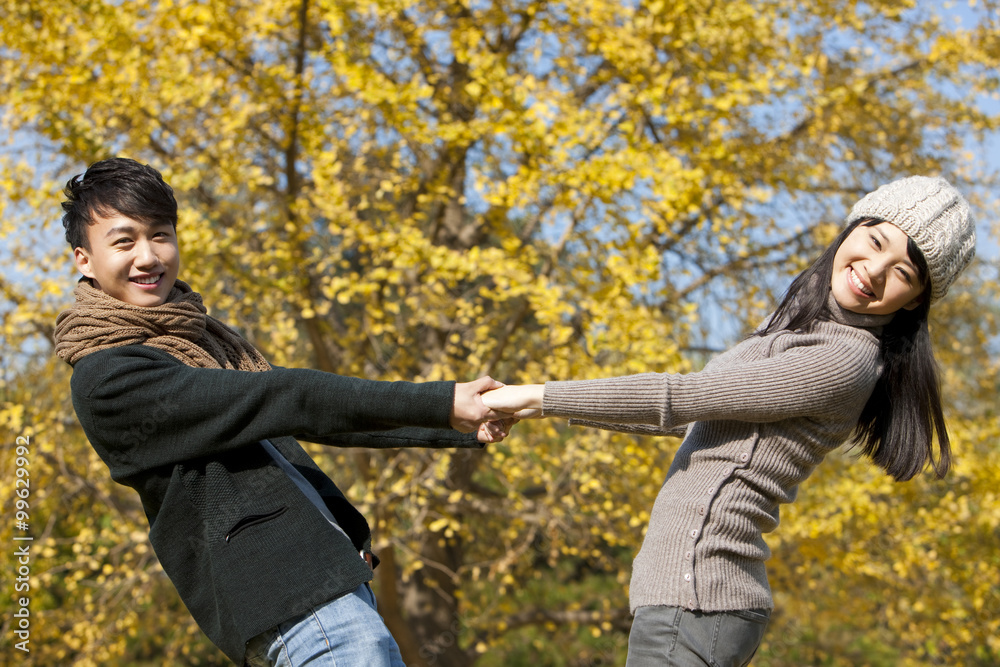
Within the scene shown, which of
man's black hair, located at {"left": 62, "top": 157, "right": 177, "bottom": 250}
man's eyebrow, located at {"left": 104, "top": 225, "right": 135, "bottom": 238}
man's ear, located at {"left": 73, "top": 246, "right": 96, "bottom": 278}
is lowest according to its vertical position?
man's ear, located at {"left": 73, "top": 246, "right": 96, "bottom": 278}

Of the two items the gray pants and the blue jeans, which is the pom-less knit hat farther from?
the blue jeans

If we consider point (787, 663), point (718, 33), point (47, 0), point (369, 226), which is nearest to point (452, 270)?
point (369, 226)

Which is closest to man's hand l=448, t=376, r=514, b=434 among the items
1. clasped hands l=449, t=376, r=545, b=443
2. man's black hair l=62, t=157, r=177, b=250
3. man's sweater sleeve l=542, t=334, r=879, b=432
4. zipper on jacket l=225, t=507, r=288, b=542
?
clasped hands l=449, t=376, r=545, b=443

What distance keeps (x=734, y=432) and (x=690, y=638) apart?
1.19ft

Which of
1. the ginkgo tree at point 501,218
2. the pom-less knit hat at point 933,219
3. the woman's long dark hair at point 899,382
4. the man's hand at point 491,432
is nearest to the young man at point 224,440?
the man's hand at point 491,432

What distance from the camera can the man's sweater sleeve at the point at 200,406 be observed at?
128cm

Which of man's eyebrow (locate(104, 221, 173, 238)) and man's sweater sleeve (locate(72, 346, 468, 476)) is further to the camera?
man's eyebrow (locate(104, 221, 173, 238))

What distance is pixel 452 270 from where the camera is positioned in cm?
374

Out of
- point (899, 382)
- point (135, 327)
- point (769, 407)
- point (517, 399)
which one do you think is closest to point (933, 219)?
point (899, 382)

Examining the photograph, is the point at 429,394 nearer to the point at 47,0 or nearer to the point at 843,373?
the point at 843,373

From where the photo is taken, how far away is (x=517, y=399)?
1509mm

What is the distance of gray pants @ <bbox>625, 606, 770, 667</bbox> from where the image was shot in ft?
4.55

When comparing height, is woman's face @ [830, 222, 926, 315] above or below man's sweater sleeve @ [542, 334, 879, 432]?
above

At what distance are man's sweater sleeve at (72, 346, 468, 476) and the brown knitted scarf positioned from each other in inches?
1.6
